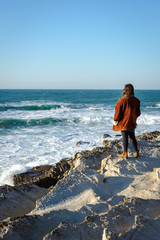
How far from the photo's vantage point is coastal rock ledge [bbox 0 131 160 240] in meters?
1.73

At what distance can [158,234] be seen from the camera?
5.50 ft

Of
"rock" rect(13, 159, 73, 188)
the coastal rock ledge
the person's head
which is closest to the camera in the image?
the coastal rock ledge

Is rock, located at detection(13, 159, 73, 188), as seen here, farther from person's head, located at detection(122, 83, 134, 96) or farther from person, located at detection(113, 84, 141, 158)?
person's head, located at detection(122, 83, 134, 96)

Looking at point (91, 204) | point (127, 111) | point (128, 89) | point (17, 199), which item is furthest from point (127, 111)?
point (17, 199)

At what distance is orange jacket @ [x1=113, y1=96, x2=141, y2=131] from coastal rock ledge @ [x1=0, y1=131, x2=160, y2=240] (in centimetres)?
65

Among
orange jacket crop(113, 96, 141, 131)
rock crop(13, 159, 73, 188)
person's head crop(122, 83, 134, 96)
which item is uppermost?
person's head crop(122, 83, 134, 96)

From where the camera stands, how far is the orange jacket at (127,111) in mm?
3689

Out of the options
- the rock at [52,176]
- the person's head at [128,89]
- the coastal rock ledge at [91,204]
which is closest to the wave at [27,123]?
the rock at [52,176]

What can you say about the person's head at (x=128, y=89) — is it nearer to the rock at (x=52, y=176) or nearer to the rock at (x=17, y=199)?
the rock at (x=52, y=176)

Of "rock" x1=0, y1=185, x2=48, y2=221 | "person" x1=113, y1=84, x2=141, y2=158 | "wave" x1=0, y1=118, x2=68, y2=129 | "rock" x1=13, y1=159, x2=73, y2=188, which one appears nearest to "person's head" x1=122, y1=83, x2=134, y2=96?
"person" x1=113, y1=84, x2=141, y2=158

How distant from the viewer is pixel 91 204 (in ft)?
7.82

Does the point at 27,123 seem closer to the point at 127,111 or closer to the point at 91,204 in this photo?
the point at 127,111

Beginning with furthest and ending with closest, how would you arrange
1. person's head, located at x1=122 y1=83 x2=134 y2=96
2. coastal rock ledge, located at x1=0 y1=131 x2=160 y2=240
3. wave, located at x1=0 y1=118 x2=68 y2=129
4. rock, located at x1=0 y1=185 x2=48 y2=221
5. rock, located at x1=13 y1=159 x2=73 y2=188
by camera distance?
wave, located at x1=0 y1=118 x2=68 y2=129, rock, located at x1=13 y1=159 x2=73 y2=188, person's head, located at x1=122 y1=83 x2=134 y2=96, rock, located at x1=0 y1=185 x2=48 y2=221, coastal rock ledge, located at x1=0 y1=131 x2=160 y2=240

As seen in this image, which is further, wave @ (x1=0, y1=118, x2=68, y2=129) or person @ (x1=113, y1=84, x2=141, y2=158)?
wave @ (x1=0, y1=118, x2=68, y2=129)
